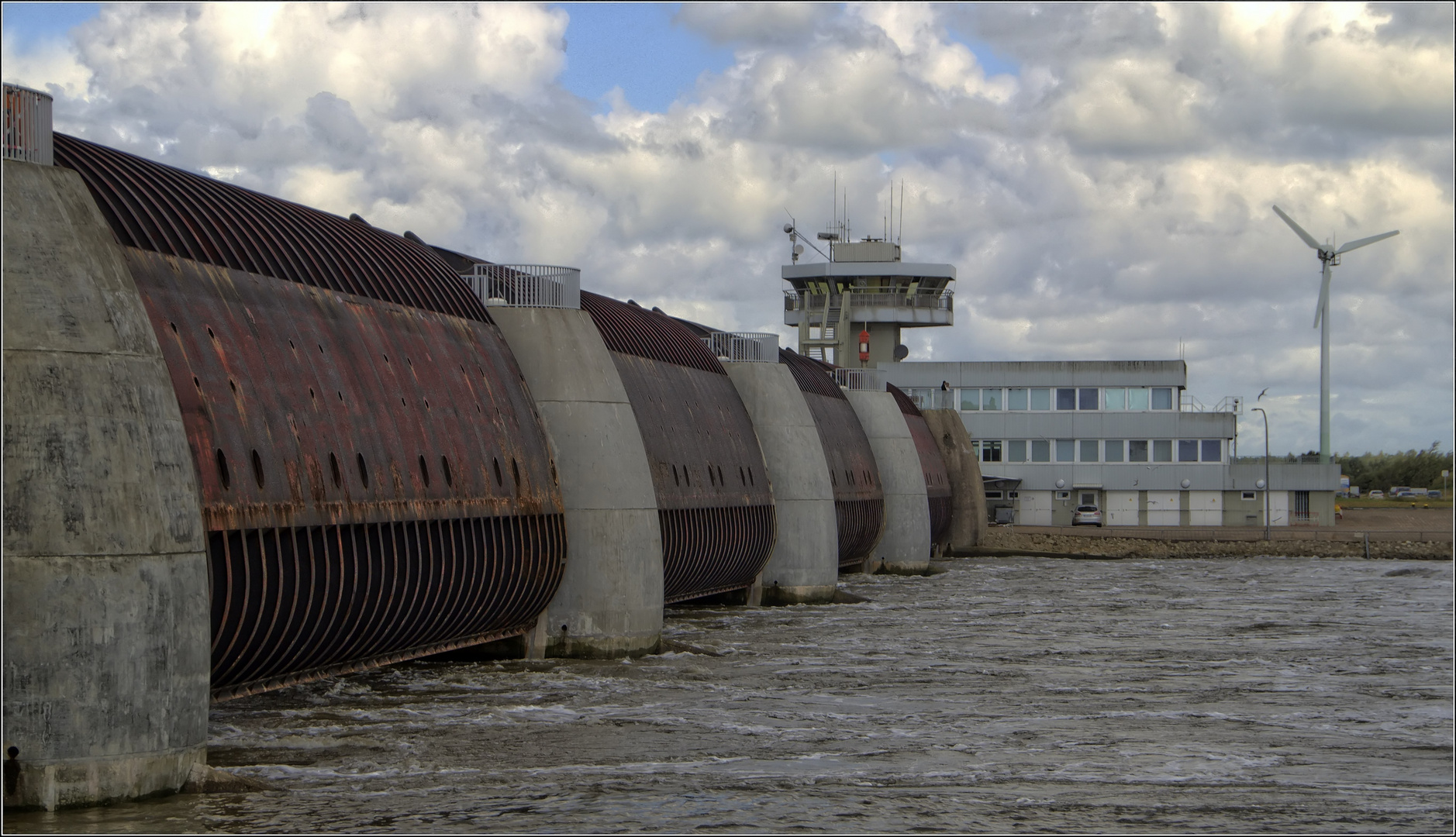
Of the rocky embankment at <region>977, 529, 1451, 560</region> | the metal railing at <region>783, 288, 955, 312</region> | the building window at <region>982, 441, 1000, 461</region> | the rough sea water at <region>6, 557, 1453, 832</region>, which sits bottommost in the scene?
the rough sea water at <region>6, 557, 1453, 832</region>

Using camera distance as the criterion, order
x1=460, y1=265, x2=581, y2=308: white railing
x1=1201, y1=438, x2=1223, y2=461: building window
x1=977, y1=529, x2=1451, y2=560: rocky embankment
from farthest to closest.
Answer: x1=1201, y1=438, x2=1223, y2=461: building window → x1=977, y1=529, x2=1451, y2=560: rocky embankment → x1=460, y1=265, x2=581, y2=308: white railing

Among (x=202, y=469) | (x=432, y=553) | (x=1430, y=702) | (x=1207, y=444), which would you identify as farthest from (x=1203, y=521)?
(x=202, y=469)

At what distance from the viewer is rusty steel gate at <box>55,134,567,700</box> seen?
822 inches

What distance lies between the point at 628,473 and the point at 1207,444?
6980cm

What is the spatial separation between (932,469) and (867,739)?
54.6 meters

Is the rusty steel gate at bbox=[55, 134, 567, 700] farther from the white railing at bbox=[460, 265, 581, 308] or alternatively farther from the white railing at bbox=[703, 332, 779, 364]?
the white railing at bbox=[703, 332, 779, 364]

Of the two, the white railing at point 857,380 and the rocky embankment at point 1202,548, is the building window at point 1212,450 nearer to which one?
the rocky embankment at point 1202,548

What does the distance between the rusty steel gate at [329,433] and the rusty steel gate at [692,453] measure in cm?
696

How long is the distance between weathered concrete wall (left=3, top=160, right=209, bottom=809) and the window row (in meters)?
84.3

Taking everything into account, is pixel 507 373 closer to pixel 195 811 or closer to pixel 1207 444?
pixel 195 811

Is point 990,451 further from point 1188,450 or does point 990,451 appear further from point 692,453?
point 692,453

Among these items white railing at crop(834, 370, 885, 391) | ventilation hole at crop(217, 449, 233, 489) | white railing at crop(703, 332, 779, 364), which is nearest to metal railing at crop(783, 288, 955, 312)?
white railing at crop(834, 370, 885, 391)

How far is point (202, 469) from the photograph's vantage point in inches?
790

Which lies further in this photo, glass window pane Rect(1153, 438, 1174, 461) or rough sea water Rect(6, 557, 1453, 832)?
glass window pane Rect(1153, 438, 1174, 461)
